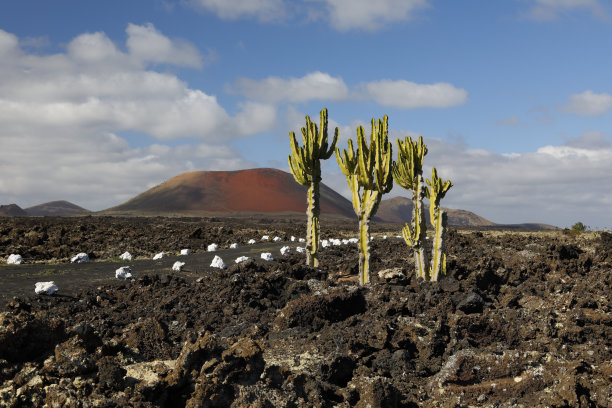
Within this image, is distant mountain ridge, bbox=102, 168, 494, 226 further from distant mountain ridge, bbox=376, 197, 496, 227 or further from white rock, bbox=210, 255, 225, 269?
white rock, bbox=210, 255, 225, 269

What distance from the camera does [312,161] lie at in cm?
1335

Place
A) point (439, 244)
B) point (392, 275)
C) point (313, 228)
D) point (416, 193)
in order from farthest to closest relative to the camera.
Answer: point (313, 228), point (416, 193), point (392, 275), point (439, 244)

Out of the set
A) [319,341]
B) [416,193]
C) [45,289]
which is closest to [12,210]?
[45,289]

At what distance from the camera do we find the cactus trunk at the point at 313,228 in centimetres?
1295

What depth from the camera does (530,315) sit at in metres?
8.15

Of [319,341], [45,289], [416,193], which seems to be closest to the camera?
[319,341]

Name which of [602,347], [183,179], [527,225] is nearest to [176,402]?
[602,347]

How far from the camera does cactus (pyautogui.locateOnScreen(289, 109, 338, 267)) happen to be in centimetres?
1309

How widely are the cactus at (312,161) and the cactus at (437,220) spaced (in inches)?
126

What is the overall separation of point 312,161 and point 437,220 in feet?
13.3

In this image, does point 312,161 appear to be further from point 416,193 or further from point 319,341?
point 319,341

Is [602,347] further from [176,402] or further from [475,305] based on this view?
[176,402]

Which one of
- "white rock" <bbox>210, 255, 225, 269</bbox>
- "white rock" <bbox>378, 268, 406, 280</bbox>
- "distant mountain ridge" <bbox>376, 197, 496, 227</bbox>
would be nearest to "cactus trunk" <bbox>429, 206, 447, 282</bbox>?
"white rock" <bbox>378, 268, 406, 280</bbox>

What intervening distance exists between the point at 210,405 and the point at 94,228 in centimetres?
2539
